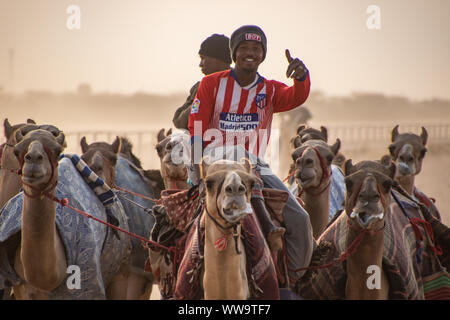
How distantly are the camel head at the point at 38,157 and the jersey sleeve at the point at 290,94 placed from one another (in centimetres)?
180

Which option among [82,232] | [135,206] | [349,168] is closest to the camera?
[349,168]

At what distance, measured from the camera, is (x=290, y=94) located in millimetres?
6672

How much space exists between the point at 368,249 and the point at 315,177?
1.97 metres

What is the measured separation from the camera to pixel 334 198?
392 inches

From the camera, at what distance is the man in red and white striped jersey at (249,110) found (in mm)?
6434

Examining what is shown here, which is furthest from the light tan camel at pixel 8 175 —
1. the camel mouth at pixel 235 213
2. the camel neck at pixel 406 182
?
the camel neck at pixel 406 182

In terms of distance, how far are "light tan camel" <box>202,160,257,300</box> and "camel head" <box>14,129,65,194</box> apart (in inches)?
56.8

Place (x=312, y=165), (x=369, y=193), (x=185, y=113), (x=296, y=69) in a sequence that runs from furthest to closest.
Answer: (x=185, y=113) → (x=312, y=165) → (x=296, y=69) → (x=369, y=193)

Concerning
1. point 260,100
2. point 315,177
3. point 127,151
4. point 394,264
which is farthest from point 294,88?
point 127,151

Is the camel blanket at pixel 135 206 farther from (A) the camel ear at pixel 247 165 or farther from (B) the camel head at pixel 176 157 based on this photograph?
(A) the camel ear at pixel 247 165

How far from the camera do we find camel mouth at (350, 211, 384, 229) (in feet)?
20.7

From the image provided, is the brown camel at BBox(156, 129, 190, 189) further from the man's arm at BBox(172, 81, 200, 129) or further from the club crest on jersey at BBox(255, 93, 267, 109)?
the club crest on jersey at BBox(255, 93, 267, 109)

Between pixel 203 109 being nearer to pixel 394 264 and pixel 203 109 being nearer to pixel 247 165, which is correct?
pixel 247 165
